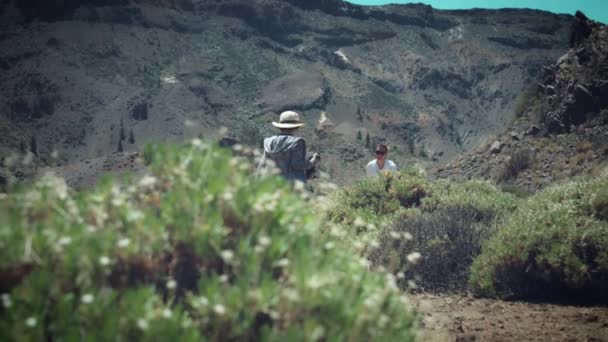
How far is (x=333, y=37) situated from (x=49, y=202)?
2769 inches

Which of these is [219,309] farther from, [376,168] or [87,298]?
[376,168]

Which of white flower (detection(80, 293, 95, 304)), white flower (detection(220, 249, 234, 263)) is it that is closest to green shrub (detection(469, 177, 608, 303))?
white flower (detection(220, 249, 234, 263))

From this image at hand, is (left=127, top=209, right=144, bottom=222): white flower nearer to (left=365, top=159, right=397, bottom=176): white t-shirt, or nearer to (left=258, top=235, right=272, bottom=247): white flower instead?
(left=258, top=235, right=272, bottom=247): white flower

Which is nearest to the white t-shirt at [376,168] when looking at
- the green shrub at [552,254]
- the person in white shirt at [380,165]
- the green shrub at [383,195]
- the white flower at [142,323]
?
the person in white shirt at [380,165]

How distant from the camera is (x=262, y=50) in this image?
64375mm

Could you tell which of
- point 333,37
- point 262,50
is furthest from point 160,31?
point 333,37

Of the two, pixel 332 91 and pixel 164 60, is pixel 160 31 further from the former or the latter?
pixel 332 91

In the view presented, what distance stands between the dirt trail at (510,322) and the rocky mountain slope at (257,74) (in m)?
28.4

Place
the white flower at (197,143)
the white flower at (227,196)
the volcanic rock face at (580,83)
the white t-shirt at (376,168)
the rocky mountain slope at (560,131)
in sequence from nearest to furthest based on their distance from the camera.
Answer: the white flower at (227,196) → the white flower at (197,143) → the white t-shirt at (376,168) → the rocky mountain slope at (560,131) → the volcanic rock face at (580,83)

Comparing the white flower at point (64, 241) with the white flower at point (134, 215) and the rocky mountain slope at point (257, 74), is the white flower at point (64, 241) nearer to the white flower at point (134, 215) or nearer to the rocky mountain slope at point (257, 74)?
the white flower at point (134, 215)

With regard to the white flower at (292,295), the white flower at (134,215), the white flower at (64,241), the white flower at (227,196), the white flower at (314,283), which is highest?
the white flower at (227,196)

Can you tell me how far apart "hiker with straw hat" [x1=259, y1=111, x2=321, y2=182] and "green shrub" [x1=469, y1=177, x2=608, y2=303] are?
2280mm

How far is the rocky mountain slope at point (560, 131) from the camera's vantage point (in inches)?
655

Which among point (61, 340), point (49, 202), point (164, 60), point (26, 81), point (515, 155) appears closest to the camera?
point (61, 340)
